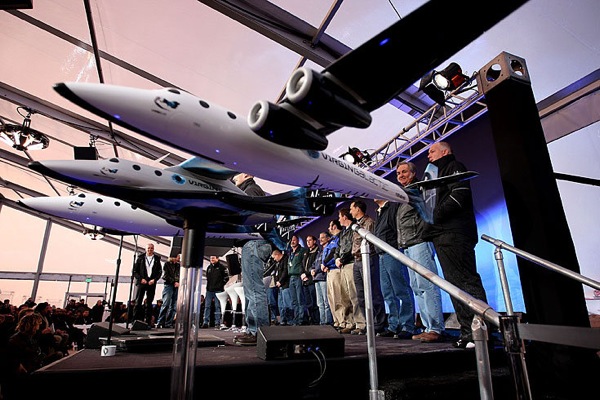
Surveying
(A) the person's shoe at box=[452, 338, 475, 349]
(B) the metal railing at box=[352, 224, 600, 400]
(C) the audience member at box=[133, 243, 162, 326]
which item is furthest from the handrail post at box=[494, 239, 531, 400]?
(C) the audience member at box=[133, 243, 162, 326]

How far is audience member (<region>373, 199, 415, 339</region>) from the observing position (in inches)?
139

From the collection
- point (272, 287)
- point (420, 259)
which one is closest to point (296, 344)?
point (420, 259)

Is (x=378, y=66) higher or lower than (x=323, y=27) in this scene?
lower

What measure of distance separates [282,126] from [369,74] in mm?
221

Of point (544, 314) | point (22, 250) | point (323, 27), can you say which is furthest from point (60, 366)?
point (22, 250)

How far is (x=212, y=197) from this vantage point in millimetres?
1053

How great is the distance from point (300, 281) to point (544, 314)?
184 inches

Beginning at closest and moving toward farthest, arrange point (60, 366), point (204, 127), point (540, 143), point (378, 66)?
point (378, 66)
point (204, 127)
point (60, 366)
point (540, 143)

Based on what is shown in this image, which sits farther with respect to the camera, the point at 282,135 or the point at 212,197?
the point at 212,197

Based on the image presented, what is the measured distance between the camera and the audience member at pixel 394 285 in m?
3.53

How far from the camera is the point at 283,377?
1661 mm

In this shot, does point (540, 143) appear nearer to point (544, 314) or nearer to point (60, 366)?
point (544, 314)

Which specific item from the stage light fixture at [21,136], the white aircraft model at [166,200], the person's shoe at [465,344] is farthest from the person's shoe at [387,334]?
the stage light fixture at [21,136]

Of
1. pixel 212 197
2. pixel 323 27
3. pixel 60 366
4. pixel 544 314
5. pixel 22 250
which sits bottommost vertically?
pixel 60 366
